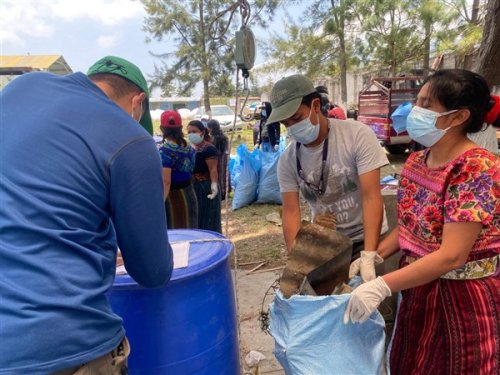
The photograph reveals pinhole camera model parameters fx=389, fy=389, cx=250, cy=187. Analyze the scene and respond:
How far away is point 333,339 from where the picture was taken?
1258mm

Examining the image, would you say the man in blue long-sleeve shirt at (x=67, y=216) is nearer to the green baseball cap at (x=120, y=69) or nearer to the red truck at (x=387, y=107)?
the green baseball cap at (x=120, y=69)

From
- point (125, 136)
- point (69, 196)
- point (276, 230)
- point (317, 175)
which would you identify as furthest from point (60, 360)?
point (276, 230)

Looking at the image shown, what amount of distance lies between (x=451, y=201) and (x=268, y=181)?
499 centimetres

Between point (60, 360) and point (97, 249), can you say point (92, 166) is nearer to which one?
point (97, 249)

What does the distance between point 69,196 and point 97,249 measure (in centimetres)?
15

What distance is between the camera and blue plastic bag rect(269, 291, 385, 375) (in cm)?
124

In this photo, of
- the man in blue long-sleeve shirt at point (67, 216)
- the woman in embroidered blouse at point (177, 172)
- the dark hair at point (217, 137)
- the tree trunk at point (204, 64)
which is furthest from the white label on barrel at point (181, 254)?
the tree trunk at point (204, 64)

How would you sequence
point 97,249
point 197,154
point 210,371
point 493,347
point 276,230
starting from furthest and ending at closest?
Answer: point 276,230
point 197,154
point 210,371
point 493,347
point 97,249

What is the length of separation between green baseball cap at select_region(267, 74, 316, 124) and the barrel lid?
1.88ft

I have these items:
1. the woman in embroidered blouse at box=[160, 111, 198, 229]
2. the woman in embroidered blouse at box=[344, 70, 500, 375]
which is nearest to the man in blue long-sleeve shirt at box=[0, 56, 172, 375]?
the woman in embroidered blouse at box=[344, 70, 500, 375]

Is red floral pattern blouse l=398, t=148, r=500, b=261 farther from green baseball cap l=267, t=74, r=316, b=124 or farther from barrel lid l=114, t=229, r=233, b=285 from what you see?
barrel lid l=114, t=229, r=233, b=285

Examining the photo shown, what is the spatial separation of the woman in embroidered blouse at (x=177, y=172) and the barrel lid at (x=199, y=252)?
1.78 meters

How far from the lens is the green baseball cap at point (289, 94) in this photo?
1.64 meters

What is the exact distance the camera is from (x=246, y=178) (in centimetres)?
607
